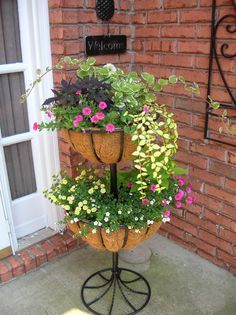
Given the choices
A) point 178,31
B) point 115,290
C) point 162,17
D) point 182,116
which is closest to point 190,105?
point 182,116

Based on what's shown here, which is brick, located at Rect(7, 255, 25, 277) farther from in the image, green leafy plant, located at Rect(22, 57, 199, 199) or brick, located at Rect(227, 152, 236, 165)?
brick, located at Rect(227, 152, 236, 165)

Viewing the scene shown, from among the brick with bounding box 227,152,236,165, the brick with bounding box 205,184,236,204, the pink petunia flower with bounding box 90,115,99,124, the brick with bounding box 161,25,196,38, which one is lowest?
the brick with bounding box 205,184,236,204

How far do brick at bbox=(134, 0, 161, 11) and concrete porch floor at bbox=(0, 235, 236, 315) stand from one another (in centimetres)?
158

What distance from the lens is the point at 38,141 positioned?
7.15 ft

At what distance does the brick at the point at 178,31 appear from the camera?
1910 mm

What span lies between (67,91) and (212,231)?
52.4 inches

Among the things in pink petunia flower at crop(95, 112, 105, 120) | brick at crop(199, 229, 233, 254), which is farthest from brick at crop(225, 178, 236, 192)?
pink petunia flower at crop(95, 112, 105, 120)

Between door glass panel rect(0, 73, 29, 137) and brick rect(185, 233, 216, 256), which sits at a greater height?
door glass panel rect(0, 73, 29, 137)

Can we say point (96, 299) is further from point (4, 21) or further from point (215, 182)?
point (4, 21)

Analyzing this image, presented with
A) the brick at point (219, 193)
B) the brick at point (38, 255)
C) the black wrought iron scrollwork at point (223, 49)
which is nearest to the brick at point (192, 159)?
the brick at point (219, 193)

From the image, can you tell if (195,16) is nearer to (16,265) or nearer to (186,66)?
(186,66)

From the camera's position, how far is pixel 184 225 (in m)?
2.32

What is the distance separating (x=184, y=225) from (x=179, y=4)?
1.39m

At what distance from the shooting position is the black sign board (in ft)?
6.55
